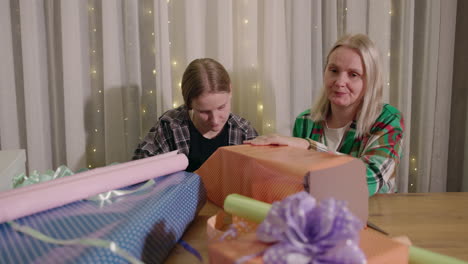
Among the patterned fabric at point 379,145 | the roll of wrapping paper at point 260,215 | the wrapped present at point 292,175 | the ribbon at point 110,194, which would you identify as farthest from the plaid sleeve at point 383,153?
the ribbon at point 110,194

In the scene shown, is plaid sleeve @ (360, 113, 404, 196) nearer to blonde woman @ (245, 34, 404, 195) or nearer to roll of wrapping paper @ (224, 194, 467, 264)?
blonde woman @ (245, 34, 404, 195)

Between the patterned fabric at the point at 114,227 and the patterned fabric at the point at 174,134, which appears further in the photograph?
the patterned fabric at the point at 174,134

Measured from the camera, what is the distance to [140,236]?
0.54 meters

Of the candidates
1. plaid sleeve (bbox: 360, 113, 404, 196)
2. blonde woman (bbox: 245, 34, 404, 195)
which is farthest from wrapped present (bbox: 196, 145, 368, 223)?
blonde woman (bbox: 245, 34, 404, 195)

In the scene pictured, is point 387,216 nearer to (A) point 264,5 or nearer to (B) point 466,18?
(A) point 264,5

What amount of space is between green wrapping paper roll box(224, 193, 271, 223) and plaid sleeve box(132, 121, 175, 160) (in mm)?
958

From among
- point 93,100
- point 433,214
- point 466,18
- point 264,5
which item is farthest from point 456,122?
point 93,100

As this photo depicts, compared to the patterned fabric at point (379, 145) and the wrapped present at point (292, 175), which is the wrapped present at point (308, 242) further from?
the patterned fabric at point (379, 145)

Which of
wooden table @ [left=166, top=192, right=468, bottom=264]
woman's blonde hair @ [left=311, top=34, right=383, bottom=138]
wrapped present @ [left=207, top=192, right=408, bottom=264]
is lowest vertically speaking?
wooden table @ [left=166, top=192, right=468, bottom=264]

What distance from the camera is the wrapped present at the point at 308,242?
1.21 feet

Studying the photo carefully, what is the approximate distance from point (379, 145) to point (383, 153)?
49 millimetres

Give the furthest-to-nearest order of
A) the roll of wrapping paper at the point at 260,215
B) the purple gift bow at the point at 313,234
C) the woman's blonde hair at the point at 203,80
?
the woman's blonde hair at the point at 203,80 → the roll of wrapping paper at the point at 260,215 → the purple gift bow at the point at 313,234

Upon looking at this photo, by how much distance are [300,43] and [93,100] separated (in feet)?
3.43

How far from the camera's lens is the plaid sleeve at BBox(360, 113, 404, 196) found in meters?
1.03
